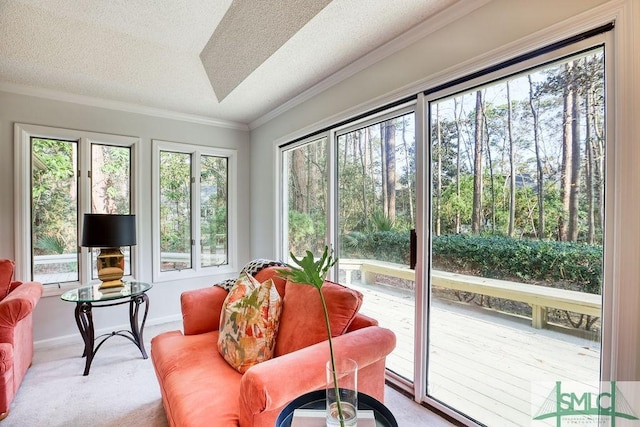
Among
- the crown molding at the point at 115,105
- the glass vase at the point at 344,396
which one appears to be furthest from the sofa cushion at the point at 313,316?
the crown molding at the point at 115,105

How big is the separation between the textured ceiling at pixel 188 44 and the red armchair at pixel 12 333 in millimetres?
1696

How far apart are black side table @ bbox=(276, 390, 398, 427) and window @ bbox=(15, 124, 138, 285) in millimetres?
3138

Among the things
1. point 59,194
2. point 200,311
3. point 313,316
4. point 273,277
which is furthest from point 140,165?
point 313,316

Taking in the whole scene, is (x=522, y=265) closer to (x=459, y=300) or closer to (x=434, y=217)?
(x=459, y=300)

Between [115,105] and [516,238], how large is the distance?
392 cm

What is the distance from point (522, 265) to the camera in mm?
1603

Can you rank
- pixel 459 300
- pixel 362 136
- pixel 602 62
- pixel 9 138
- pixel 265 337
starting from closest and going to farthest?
pixel 602 62 → pixel 265 337 → pixel 459 300 → pixel 362 136 → pixel 9 138

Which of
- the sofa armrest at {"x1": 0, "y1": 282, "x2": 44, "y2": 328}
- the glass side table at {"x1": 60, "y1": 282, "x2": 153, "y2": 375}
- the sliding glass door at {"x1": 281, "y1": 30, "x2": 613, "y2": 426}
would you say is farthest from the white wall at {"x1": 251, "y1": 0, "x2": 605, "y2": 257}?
the sofa armrest at {"x1": 0, "y1": 282, "x2": 44, "y2": 328}

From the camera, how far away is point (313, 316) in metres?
1.55

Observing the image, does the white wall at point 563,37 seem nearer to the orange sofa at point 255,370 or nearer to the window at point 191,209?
the orange sofa at point 255,370

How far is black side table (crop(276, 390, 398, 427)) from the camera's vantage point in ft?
3.36

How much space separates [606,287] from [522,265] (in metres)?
0.36

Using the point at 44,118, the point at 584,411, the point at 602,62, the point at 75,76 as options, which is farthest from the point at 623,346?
the point at 44,118

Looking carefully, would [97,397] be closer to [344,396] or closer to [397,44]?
[344,396]
